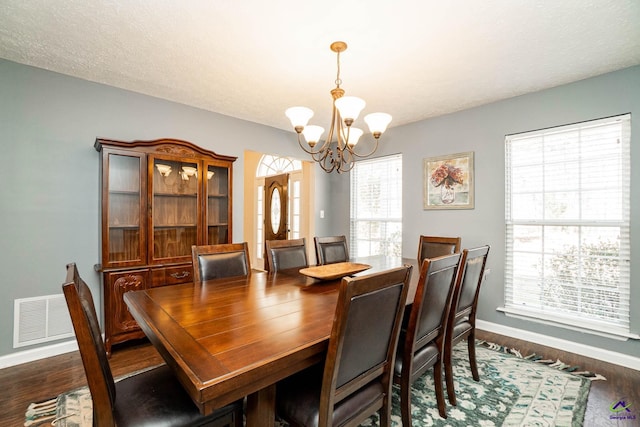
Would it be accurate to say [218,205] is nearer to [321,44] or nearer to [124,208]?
[124,208]

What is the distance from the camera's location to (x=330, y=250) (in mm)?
3111

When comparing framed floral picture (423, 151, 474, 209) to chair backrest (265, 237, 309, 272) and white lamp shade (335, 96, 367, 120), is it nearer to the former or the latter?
chair backrest (265, 237, 309, 272)

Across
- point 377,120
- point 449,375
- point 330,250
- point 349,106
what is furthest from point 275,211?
point 449,375

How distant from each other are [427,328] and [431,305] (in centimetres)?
15

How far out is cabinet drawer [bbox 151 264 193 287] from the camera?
2865 millimetres

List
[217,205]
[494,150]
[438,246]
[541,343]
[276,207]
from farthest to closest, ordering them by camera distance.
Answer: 1. [276,207]
2. [217,205]
3. [494,150]
4. [438,246]
5. [541,343]

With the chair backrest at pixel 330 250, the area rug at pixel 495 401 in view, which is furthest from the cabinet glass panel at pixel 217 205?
the area rug at pixel 495 401

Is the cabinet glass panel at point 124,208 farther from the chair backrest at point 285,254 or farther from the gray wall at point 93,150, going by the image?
the chair backrest at point 285,254

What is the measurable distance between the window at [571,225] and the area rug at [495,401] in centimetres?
66

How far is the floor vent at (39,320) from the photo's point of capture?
2510mm

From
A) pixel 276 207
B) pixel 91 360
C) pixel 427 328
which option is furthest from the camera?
pixel 276 207

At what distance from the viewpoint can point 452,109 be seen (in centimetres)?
354

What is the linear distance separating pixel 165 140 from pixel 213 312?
2196 mm

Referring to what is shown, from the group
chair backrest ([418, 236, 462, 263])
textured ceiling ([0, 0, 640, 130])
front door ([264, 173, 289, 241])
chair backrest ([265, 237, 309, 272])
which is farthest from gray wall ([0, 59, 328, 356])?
chair backrest ([418, 236, 462, 263])
